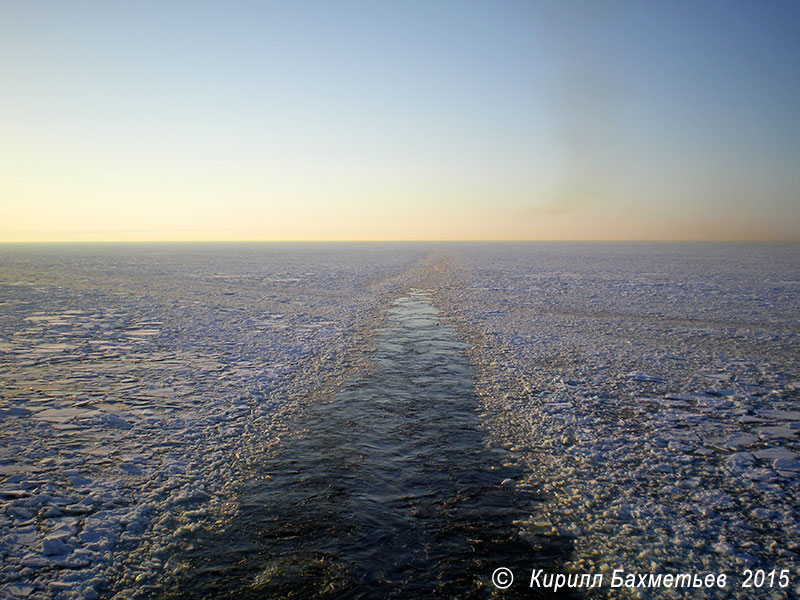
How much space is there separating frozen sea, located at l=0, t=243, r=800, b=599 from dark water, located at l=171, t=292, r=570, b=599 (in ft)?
0.07

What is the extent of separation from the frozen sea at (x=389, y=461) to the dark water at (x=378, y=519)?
21mm

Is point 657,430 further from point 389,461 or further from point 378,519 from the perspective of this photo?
point 378,519

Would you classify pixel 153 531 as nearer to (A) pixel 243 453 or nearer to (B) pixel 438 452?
(A) pixel 243 453

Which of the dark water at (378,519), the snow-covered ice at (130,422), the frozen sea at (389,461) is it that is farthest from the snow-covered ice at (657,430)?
the snow-covered ice at (130,422)

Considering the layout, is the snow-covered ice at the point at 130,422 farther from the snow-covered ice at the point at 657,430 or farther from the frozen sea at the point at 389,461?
the snow-covered ice at the point at 657,430

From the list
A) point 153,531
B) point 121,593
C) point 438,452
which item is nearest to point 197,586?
point 121,593

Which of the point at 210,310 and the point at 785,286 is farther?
the point at 785,286

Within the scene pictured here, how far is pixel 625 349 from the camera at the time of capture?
34.8ft

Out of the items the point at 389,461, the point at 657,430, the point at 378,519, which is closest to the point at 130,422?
the point at 389,461

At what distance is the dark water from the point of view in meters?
3.38

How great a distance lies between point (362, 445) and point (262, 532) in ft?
6.26

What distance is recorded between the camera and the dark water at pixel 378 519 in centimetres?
338

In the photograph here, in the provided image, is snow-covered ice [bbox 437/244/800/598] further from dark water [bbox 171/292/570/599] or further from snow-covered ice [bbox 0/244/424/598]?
snow-covered ice [bbox 0/244/424/598]

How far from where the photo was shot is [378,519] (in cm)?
412
